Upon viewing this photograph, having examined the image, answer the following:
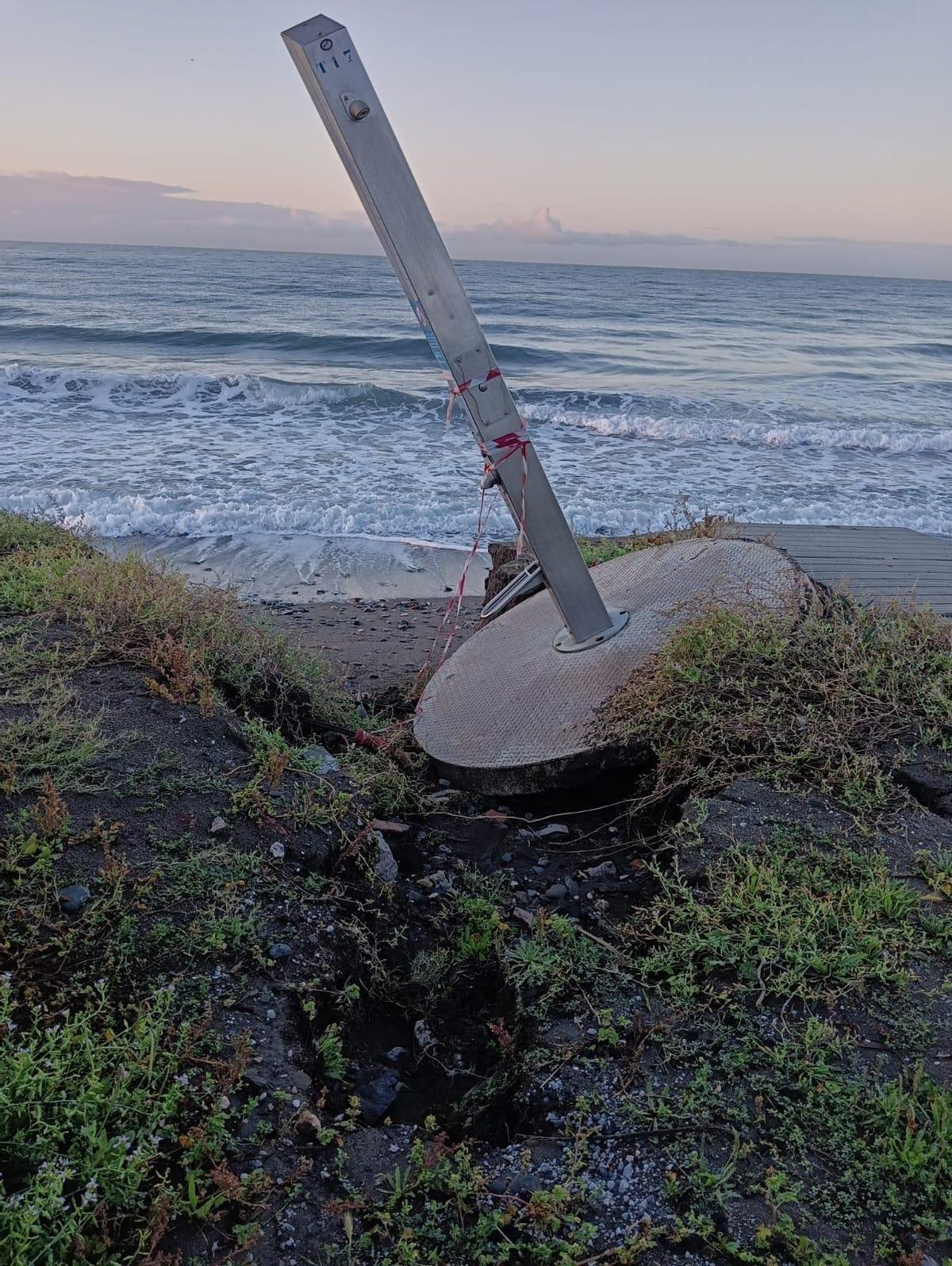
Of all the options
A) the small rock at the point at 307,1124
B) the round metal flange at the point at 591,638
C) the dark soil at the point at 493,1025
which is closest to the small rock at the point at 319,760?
the dark soil at the point at 493,1025

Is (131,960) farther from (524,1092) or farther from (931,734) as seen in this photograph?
(931,734)

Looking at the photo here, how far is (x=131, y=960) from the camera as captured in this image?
7.64 feet

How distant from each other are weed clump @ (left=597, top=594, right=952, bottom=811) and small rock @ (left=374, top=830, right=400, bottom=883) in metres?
0.93

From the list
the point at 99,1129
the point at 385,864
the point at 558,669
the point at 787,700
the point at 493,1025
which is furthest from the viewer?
the point at 558,669

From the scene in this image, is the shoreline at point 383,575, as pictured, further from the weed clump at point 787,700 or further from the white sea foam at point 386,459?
the weed clump at point 787,700

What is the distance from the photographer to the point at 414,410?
51.3 feet

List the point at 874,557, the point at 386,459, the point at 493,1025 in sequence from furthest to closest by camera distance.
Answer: the point at 386,459 < the point at 874,557 < the point at 493,1025

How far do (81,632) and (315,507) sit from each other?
5299 millimetres

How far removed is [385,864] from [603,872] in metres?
0.77

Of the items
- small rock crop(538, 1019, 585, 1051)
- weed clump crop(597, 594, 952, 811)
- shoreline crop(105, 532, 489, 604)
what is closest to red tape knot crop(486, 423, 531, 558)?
weed clump crop(597, 594, 952, 811)

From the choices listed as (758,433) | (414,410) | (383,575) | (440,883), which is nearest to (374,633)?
(383,575)

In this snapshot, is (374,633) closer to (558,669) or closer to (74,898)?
(558,669)

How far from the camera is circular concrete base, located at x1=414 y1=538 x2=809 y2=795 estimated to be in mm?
3520

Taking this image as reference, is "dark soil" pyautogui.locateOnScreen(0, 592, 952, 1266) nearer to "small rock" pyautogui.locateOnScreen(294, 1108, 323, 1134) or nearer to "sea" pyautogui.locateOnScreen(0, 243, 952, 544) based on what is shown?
"small rock" pyautogui.locateOnScreen(294, 1108, 323, 1134)
